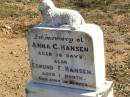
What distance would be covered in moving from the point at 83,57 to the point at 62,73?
1.44 ft

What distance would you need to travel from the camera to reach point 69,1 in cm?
1337

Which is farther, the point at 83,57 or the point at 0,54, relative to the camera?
the point at 0,54

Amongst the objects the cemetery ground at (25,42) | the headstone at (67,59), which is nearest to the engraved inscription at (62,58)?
the headstone at (67,59)

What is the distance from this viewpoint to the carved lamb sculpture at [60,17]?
5.43 m

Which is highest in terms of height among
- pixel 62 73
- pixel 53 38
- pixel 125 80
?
pixel 53 38

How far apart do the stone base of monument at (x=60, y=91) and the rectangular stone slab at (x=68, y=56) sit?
0.06 m

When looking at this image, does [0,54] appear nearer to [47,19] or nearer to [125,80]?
[125,80]

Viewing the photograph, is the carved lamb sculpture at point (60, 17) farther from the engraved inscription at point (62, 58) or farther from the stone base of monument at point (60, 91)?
the stone base of monument at point (60, 91)

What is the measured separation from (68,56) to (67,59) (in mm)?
49

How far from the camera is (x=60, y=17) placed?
5555 mm

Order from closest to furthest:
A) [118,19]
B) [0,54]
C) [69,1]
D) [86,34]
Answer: [86,34] < [0,54] < [118,19] < [69,1]

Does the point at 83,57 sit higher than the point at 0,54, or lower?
higher

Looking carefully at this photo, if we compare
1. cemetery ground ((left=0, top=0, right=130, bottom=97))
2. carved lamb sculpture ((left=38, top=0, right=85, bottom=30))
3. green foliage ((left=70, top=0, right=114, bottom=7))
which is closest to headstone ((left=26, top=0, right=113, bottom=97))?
carved lamb sculpture ((left=38, top=0, right=85, bottom=30))

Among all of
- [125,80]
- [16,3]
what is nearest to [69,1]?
[16,3]
